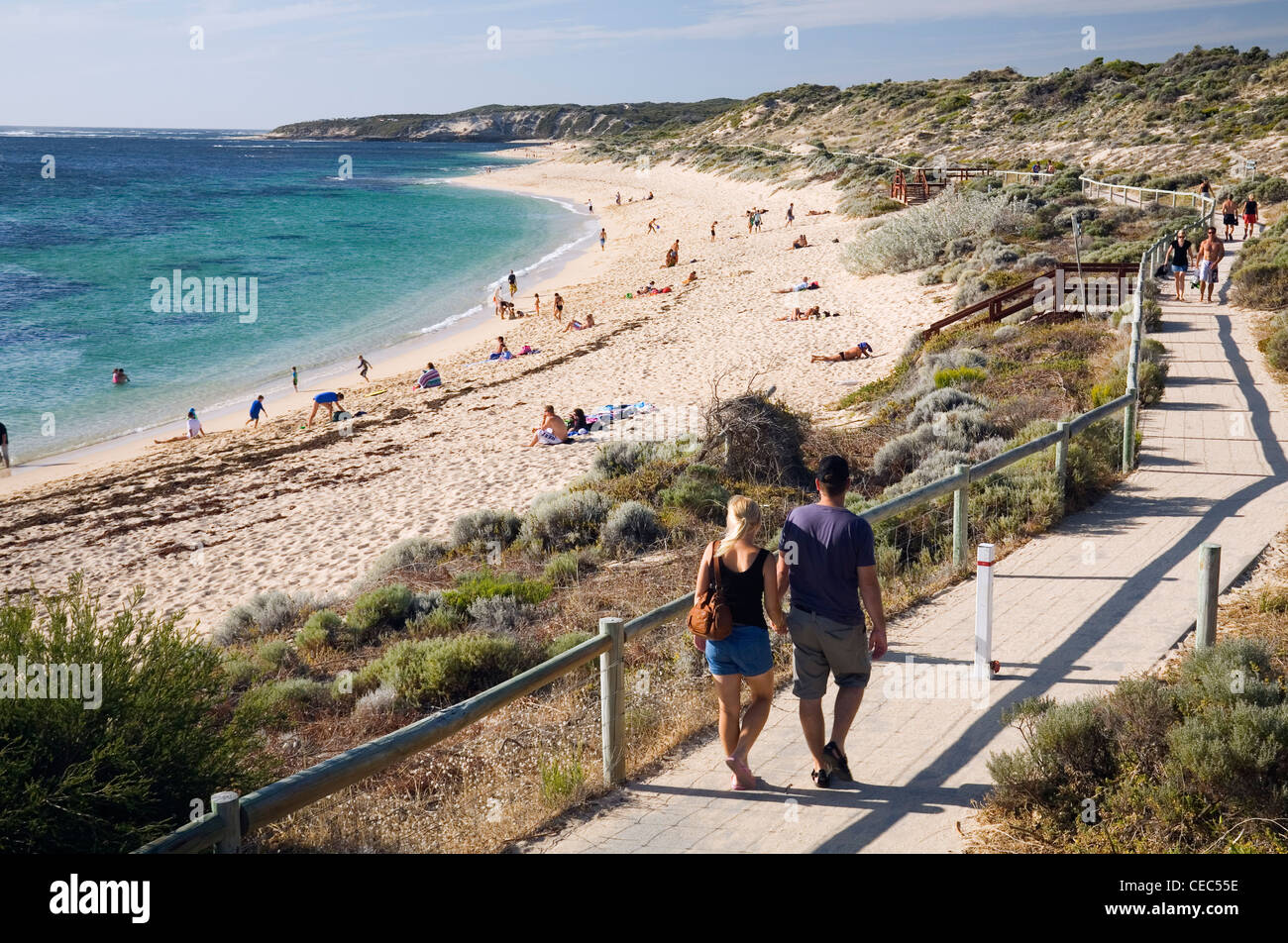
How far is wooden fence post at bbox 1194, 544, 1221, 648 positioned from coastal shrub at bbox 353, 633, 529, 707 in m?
4.62

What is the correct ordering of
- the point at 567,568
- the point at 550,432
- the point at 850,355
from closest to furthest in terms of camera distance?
the point at 567,568, the point at 550,432, the point at 850,355

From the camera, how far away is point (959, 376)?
15.3 meters

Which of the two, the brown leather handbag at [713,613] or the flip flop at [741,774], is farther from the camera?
the flip flop at [741,774]

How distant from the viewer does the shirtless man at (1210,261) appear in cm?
2012

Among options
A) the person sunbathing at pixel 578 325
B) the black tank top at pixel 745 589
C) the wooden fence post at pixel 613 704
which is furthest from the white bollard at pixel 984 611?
the person sunbathing at pixel 578 325

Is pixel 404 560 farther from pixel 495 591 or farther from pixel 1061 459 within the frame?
pixel 1061 459

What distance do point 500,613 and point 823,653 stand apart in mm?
4540

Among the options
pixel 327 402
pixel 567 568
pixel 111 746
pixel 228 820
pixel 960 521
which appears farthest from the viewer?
pixel 327 402

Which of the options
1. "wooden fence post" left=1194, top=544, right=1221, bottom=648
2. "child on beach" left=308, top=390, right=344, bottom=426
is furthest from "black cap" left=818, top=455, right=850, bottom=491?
"child on beach" left=308, top=390, right=344, bottom=426

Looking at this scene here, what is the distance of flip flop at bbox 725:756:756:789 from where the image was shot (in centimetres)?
523

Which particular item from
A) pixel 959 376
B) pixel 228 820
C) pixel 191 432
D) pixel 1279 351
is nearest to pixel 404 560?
pixel 959 376

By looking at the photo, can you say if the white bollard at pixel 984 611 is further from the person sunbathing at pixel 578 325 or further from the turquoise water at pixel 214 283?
the person sunbathing at pixel 578 325

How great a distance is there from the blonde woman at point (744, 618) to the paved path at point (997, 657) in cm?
38
